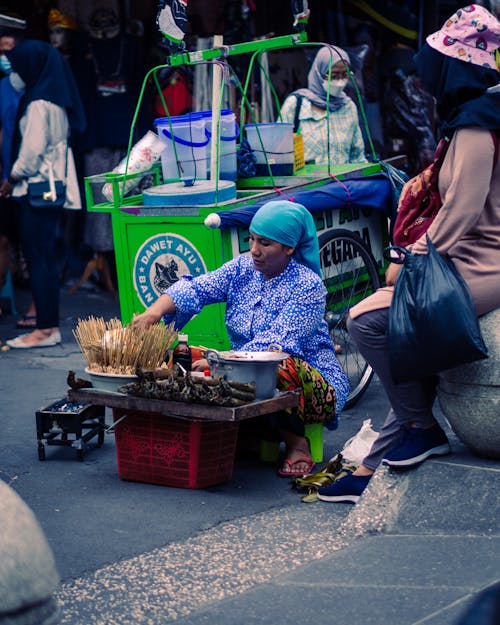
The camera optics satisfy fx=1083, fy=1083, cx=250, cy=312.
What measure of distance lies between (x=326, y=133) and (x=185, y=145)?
1.79 metres

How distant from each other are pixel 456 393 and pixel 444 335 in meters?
0.40

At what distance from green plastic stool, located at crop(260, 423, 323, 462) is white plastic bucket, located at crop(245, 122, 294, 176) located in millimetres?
2143

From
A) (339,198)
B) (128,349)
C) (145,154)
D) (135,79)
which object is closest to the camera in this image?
(128,349)

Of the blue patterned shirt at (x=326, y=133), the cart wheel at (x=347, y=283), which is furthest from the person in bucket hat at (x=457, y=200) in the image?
the blue patterned shirt at (x=326, y=133)

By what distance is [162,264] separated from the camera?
Result: 5.84 metres

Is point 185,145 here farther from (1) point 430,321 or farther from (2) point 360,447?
(1) point 430,321

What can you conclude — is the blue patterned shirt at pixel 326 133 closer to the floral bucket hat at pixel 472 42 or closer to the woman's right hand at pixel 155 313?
the woman's right hand at pixel 155 313

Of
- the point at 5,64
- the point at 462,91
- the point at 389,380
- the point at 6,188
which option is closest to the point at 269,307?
the point at 389,380

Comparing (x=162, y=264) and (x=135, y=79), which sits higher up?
(x=135, y=79)

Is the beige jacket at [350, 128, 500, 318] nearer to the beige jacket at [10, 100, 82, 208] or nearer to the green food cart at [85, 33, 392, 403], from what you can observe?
the green food cart at [85, 33, 392, 403]

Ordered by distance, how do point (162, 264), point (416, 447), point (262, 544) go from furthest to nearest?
point (162, 264), point (416, 447), point (262, 544)

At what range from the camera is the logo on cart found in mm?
5711

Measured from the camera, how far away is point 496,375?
407 cm

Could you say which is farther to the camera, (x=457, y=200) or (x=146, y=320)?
(x=146, y=320)
